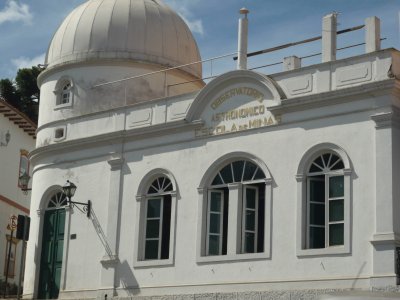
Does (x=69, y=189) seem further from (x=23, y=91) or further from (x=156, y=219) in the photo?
(x=23, y=91)

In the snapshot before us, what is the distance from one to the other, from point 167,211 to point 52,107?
20.8ft

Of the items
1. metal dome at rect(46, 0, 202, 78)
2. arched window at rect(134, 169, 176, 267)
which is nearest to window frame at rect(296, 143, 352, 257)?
arched window at rect(134, 169, 176, 267)

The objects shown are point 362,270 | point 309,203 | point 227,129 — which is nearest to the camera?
point 362,270

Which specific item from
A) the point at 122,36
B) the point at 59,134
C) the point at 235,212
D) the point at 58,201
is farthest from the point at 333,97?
the point at 58,201

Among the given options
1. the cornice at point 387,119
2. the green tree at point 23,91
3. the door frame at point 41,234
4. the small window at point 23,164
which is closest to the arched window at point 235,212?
the cornice at point 387,119

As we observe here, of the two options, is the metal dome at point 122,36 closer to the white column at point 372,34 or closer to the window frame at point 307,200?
the window frame at point 307,200

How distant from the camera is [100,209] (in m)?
25.5

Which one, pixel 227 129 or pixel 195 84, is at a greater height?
pixel 195 84

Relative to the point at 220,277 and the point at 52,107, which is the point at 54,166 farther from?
the point at 220,277

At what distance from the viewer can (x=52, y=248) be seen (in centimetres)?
2662

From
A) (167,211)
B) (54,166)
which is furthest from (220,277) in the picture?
(54,166)

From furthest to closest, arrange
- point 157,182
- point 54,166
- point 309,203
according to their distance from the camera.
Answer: point 54,166 < point 157,182 < point 309,203

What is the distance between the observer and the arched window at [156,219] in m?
23.7

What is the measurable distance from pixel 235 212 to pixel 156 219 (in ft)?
9.45
